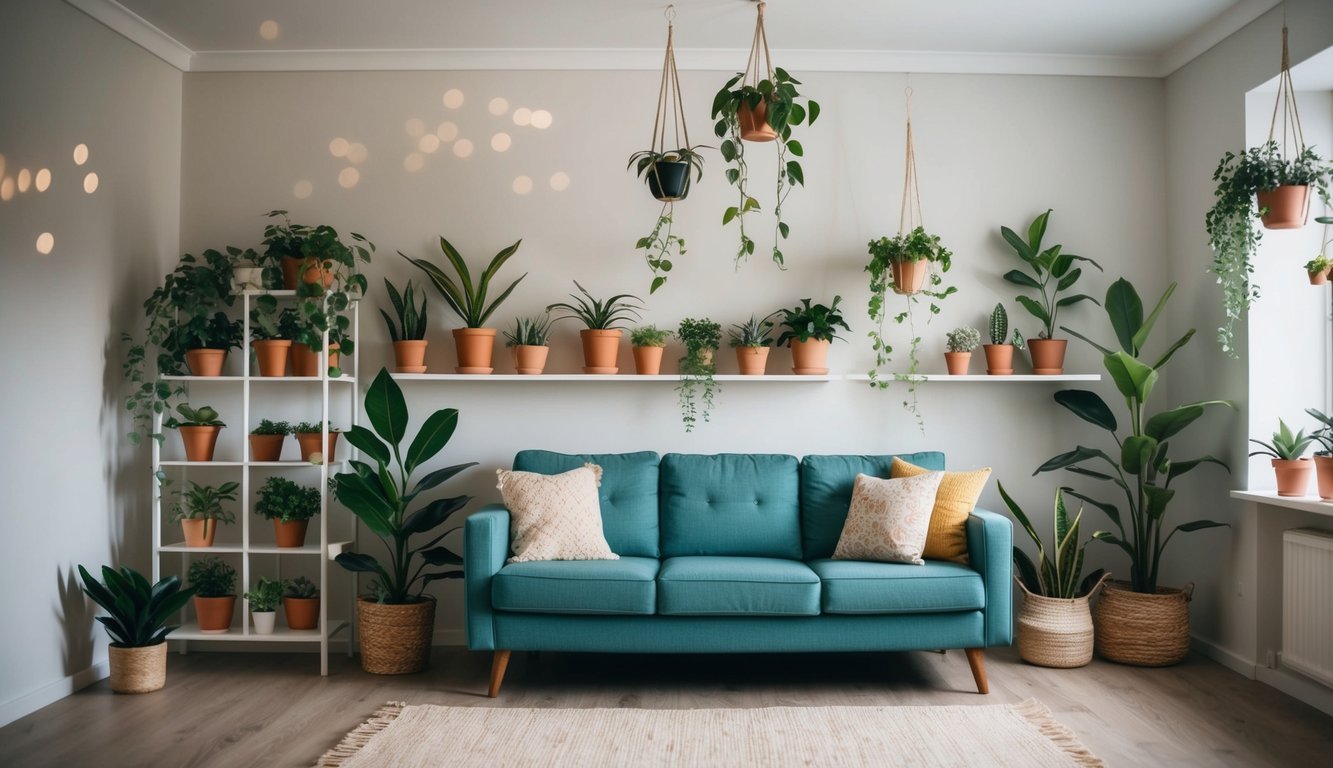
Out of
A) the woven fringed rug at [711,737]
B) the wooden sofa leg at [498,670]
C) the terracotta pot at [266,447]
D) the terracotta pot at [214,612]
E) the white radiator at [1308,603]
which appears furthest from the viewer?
the terracotta pot at [266,447]

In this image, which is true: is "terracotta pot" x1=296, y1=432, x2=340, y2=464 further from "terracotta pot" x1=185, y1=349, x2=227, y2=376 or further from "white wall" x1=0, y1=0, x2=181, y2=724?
"white wall" x1=0, y1=0, x2=181, y2=724

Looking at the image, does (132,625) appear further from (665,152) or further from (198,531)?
(665,152)

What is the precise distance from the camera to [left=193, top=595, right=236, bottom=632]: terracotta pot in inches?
154

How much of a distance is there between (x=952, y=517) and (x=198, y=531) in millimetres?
3151

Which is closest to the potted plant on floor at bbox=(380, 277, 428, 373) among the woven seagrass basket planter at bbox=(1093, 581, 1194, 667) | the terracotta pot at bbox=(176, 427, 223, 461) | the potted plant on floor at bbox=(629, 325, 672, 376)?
the terracotta pot at bbox=(176, 427, 223, 461)

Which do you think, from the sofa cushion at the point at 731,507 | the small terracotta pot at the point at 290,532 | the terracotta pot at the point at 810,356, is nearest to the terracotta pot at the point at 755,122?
the terracotta pot at the point at 810,356

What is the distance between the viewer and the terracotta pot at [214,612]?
391cm

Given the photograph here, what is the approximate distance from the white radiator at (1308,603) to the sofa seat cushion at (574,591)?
2396mm

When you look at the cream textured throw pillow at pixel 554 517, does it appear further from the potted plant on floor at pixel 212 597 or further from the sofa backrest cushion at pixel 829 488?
the potted plant on floor at pixel 212 597

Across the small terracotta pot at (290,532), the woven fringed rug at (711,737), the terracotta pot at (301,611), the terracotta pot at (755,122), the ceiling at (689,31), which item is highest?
the ceiling at (689,31)

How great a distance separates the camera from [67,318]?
3619 millimetres

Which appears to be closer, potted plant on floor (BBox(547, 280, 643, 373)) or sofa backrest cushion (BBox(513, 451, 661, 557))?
sofa backrest cushion (BBox(513, 451, 661, 557))

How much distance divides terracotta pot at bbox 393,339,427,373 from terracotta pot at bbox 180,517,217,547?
3.39ft

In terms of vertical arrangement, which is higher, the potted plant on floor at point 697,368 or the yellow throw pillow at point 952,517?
the potted plant on floor at point 697,368
